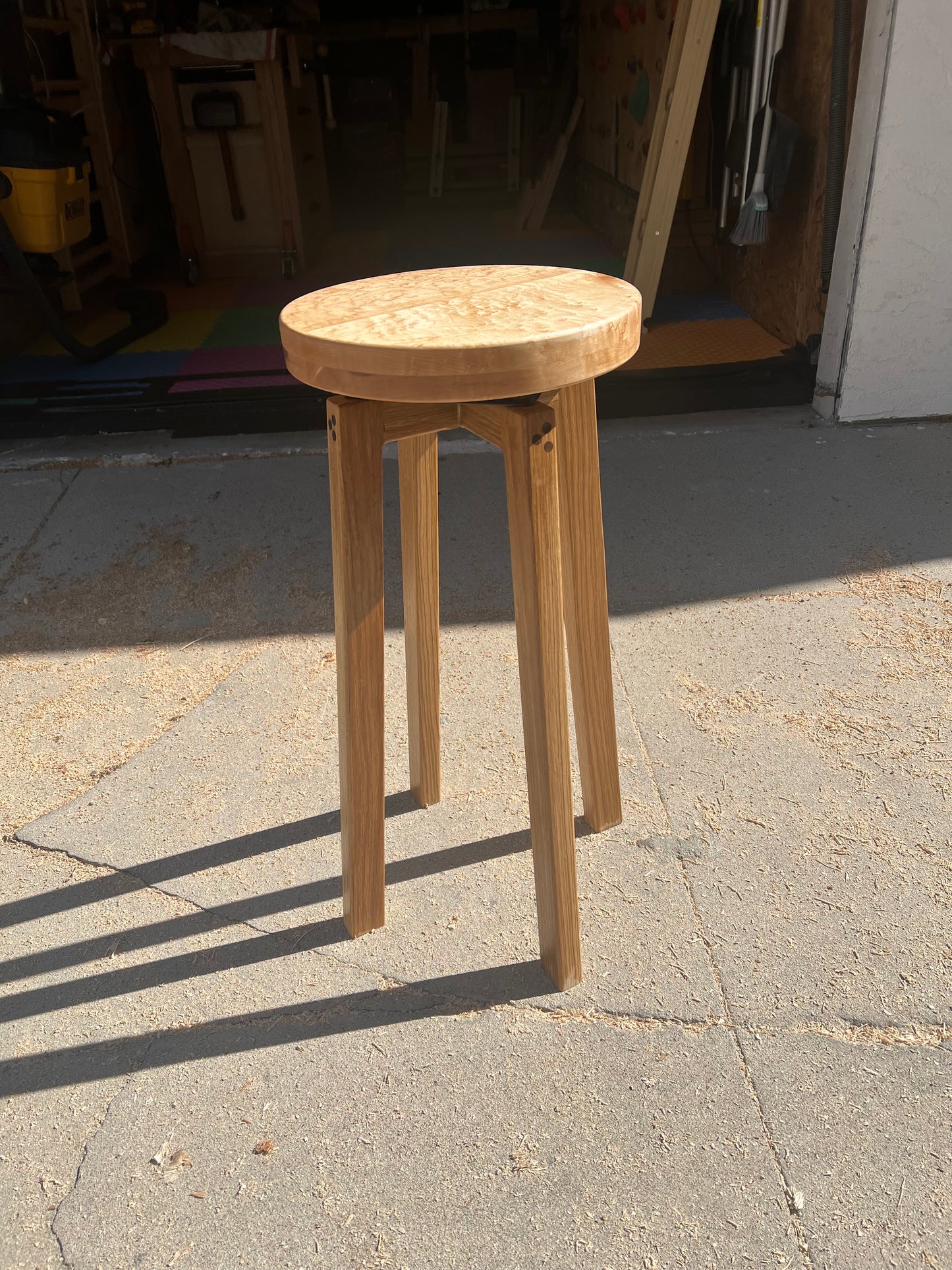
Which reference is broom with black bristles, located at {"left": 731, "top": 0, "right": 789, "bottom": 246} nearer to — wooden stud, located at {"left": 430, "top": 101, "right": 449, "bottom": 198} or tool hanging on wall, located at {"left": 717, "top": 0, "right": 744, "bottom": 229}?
tool hanging on wall, located at {"left": 717, "top": 0, "right": 744, "bottom": 229}

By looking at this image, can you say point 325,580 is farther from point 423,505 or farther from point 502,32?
point 502,32

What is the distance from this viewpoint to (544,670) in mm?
1236

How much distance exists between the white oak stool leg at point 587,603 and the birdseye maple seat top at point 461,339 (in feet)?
0.41

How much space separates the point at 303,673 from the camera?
7.09ft

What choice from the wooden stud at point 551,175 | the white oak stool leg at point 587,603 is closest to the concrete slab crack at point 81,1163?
the white oak stool leg at point 587,603

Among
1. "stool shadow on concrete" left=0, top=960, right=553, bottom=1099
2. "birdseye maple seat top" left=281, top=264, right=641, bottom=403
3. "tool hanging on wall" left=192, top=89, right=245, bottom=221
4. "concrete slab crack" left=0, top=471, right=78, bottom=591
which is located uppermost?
"birdseye maple seat top" left=281, top=264, right=641, bottom=403

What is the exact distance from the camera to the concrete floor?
1130 millimetres

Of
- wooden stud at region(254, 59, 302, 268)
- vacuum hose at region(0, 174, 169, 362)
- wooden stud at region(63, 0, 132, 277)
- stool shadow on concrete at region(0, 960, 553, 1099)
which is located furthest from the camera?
wooden stud at region(254, 59, 302, 268)

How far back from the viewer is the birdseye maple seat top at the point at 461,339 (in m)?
1.05

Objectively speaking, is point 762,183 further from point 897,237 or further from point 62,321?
point 62,321

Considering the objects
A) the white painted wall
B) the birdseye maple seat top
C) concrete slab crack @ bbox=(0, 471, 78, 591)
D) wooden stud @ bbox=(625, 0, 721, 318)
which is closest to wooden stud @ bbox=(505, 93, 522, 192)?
wooden stud @ bbox=(625, 0, 721, 318)

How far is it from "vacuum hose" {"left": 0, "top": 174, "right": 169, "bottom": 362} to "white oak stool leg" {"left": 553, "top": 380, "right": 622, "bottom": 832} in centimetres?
295

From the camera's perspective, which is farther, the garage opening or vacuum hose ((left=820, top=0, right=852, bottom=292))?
the garage opening

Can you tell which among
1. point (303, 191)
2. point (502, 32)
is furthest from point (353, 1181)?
point (502, 32)
